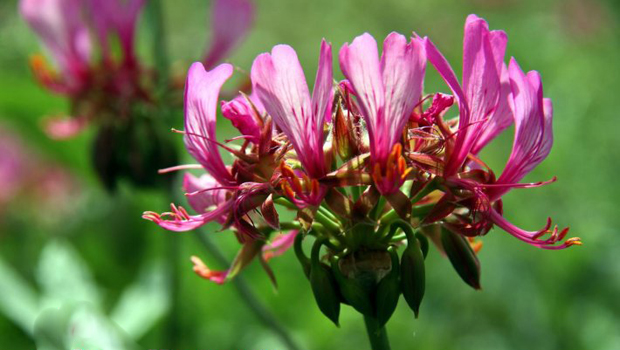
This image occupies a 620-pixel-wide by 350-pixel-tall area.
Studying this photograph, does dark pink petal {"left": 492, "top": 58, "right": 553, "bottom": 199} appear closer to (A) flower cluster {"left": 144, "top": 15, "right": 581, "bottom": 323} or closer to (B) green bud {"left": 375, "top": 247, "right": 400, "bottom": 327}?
(A) flower cluster {"left": 144, "top": 15, "right": 581, "bottom": 323}

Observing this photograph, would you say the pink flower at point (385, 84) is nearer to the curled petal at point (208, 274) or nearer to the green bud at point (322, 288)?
the green bud at point (322, 288)

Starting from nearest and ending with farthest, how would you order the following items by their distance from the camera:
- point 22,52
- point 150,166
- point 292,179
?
point 292,179
point 150,166
point 22,52

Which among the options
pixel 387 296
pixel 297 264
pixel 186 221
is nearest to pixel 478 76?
pixel 387 296

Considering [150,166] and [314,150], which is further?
[150,166]

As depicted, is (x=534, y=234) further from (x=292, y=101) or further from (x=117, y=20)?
(x=117, y=20)

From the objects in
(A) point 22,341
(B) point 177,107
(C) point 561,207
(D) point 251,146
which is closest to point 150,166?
(B) point 177,107

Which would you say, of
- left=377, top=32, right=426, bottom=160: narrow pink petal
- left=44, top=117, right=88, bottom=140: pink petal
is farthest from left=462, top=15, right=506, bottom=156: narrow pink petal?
left=44, top=117, right=88, bottom=140: pink petal

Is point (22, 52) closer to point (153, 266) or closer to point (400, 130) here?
point (153, 266)
